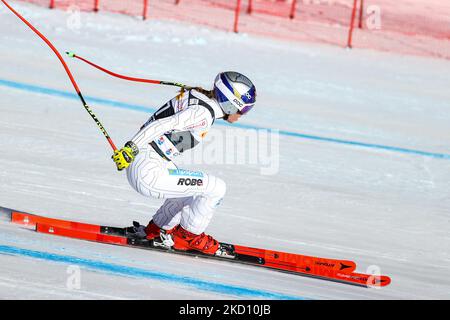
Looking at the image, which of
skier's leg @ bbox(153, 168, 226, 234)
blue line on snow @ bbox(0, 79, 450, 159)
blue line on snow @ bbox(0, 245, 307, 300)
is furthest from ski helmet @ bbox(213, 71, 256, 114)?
blue line on snow @ bbox(0, 79, 450, 159)

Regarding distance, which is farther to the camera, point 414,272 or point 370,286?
point 414,272

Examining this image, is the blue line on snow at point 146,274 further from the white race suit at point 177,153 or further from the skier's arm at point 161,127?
the skier's arm at point 161,127

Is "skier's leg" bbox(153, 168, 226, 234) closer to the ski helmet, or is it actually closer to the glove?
the glove

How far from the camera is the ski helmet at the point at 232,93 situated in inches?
273

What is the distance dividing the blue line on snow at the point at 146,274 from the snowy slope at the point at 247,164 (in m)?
0.02

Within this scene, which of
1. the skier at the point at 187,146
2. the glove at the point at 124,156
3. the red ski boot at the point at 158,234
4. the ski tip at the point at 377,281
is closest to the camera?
the glove at the point at 124,156

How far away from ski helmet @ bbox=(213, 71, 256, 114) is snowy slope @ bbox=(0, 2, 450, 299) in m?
1.19

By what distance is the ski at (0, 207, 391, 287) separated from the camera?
23.5 ft

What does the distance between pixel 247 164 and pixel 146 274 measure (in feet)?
14.9

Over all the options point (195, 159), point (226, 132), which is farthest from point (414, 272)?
point (226, 132)

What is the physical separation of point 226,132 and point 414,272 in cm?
511

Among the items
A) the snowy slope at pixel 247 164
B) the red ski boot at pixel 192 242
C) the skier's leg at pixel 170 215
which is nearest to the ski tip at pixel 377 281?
the snowy slope at pixel 247 164
